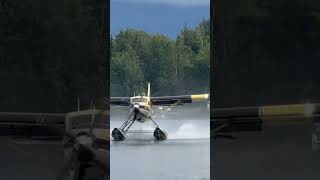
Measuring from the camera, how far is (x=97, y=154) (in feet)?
7.08

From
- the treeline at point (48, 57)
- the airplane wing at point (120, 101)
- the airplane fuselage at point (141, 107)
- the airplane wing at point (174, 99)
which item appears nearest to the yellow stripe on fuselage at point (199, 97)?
the airplane wing at point (174, 99)

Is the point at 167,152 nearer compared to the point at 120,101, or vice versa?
the point at 120,101

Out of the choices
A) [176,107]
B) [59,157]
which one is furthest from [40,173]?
[176,107]

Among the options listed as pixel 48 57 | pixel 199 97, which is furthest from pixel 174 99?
pixel 48 57

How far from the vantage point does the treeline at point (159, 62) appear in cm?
222

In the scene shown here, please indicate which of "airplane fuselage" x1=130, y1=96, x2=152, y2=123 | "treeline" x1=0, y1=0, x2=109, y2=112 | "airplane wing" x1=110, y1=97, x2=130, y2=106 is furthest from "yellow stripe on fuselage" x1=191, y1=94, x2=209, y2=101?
"treeline" x1=0, y1=0, x2=109, y2=112

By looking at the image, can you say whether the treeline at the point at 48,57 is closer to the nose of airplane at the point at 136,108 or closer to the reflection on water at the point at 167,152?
the nose of airplane at the point at 136,108

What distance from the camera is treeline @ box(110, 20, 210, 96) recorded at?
2219mm

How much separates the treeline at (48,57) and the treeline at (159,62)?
0.15 metres

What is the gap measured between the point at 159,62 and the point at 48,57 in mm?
720

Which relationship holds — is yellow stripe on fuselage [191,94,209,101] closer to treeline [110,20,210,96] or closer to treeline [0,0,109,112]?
treeline [110,20,210,96]

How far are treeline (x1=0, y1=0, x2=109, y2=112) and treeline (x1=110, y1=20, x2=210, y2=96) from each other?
0.15 m

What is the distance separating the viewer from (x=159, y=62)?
7.82ft

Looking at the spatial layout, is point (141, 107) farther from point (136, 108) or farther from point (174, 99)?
point (174, 99)
